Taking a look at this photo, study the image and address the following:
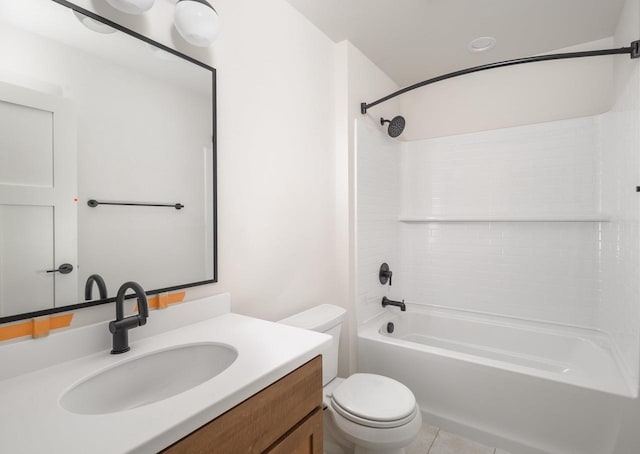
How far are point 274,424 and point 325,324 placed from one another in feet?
2.76

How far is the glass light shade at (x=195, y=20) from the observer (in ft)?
3.64

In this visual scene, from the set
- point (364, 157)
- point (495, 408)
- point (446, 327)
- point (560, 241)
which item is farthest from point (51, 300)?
point (560, 241)

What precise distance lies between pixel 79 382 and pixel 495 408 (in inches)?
75.7

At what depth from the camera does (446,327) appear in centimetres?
260

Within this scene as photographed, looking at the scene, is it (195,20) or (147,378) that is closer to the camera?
(147,378)

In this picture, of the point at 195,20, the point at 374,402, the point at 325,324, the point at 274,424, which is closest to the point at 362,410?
the point at 374,402

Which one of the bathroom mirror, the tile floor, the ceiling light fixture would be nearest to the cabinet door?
the bathroom mirror

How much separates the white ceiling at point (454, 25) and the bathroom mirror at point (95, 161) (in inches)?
40.8

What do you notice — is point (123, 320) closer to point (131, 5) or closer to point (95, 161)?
point (95, 161)

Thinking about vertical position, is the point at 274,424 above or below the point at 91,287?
below

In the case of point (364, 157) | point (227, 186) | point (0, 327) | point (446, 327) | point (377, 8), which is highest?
point (377, 8)

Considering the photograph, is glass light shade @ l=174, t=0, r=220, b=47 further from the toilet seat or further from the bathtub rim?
the bathtub rim

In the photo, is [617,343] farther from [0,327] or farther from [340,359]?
[0,327]

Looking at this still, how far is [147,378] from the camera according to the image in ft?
3.26
